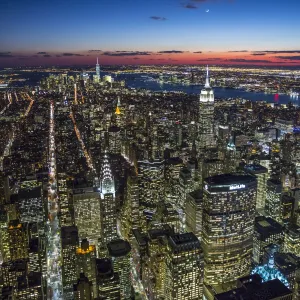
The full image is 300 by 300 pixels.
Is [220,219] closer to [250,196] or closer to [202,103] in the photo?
[250,196]

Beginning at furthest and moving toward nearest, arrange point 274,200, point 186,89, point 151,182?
1. point 186,89
2. point 151,182
3. point 274,200

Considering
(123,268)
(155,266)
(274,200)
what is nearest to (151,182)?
(274,200)

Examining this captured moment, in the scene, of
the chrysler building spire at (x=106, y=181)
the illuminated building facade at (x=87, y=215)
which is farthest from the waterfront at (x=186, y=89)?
the illuminated building facade at (x=87, y=215)

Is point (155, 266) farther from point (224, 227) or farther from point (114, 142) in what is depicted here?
point (114, 142)

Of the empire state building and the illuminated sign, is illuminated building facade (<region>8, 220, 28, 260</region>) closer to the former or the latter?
the illuminated sign

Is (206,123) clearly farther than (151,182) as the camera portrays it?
Yes

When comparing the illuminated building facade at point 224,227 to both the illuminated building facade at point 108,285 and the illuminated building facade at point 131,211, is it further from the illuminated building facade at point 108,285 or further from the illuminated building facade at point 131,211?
the illuminated building facade at point 131,211

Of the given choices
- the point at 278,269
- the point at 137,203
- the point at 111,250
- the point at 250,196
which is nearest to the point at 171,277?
the point at 111,250
